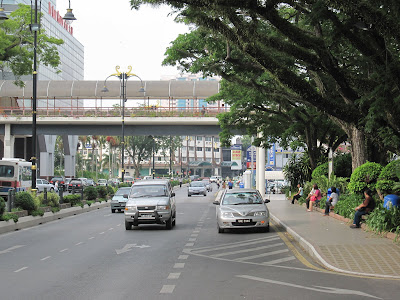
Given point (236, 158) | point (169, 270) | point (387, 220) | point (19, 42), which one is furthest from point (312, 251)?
point (236, 158)

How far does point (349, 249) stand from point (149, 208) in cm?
957

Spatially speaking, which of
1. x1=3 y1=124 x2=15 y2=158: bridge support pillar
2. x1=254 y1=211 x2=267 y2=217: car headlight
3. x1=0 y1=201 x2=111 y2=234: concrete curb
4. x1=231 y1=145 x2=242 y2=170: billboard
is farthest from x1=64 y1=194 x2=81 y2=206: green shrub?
x1=3 y1=124 x2=15 y2=158: bridge support pillar

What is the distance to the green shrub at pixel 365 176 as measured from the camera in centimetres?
2262

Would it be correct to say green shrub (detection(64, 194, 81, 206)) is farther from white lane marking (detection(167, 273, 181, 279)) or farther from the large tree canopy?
→ white lane marking (detection(167, 273, 181, 279))

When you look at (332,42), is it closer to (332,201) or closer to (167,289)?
(332,201)

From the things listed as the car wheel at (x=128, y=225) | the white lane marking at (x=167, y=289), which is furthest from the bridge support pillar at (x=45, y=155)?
the white lane marking at (x=167, y=289)

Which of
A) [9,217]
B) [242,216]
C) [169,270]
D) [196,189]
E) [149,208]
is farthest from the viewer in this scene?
[196,189]

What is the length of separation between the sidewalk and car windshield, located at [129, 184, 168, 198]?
507 centimetres

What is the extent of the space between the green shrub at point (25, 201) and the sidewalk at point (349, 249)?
39.1 feet

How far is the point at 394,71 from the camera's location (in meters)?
18.0

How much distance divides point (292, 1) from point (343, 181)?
1523cm

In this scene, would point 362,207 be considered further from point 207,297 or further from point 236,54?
point 207,297

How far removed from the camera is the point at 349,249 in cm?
1465

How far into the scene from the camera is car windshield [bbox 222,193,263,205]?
22031 millimetres
